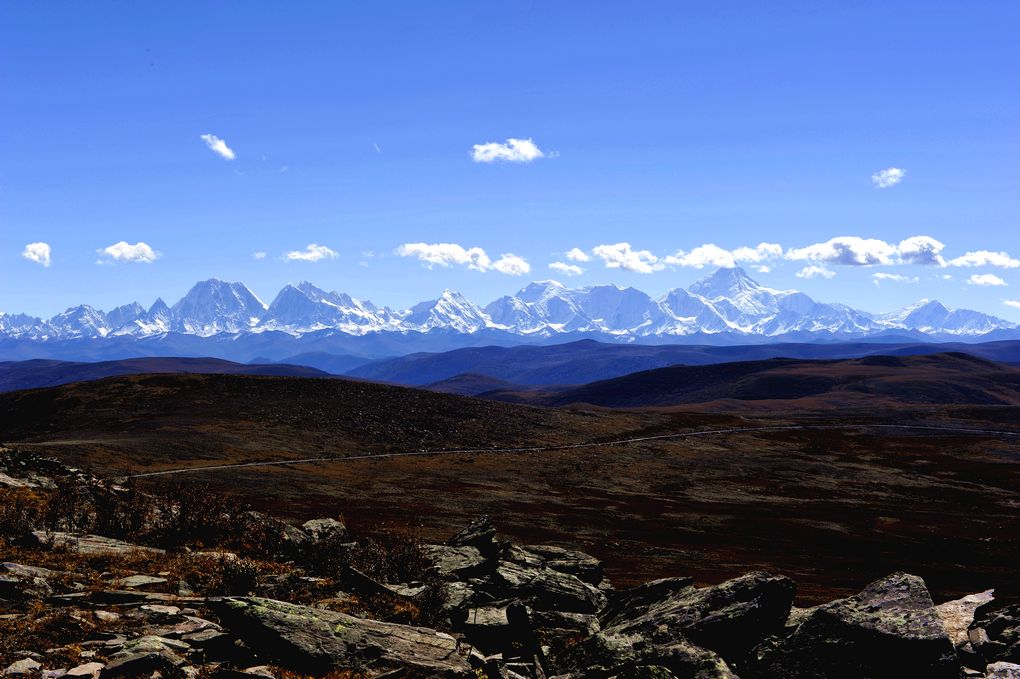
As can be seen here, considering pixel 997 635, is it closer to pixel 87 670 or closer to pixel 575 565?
pixel 575 565

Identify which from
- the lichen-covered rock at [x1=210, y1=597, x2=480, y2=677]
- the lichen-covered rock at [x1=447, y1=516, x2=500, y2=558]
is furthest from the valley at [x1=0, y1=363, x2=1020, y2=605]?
the lichen-covered rock at [x1=210, y1=597, x2=480, y2=677]

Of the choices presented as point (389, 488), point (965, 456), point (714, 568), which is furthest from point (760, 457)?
point (714, 568)

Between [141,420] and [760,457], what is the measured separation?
75685mm

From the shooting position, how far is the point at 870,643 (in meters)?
12.9

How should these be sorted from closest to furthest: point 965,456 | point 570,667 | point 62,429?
1. point 570,667
2. point 62,429
3. point 965,456

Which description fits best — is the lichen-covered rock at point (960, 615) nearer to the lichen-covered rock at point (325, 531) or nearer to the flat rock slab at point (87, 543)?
the lichen-covered rock at point (325, 531)

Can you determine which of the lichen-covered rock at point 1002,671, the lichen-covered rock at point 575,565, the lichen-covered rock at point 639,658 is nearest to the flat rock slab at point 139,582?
the lichen-covered rock at point 639,658

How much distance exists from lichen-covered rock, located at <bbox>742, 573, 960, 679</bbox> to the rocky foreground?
0.09 feet

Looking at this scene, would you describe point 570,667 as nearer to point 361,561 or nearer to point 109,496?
point 361,561

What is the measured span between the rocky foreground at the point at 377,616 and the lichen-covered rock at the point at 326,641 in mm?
33

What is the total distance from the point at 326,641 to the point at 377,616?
2851 millimetres

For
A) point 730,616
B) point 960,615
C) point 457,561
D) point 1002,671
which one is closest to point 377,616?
point 457,561

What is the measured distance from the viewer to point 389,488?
5878 centimetres

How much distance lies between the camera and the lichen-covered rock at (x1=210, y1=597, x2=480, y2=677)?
1252 centimetres
